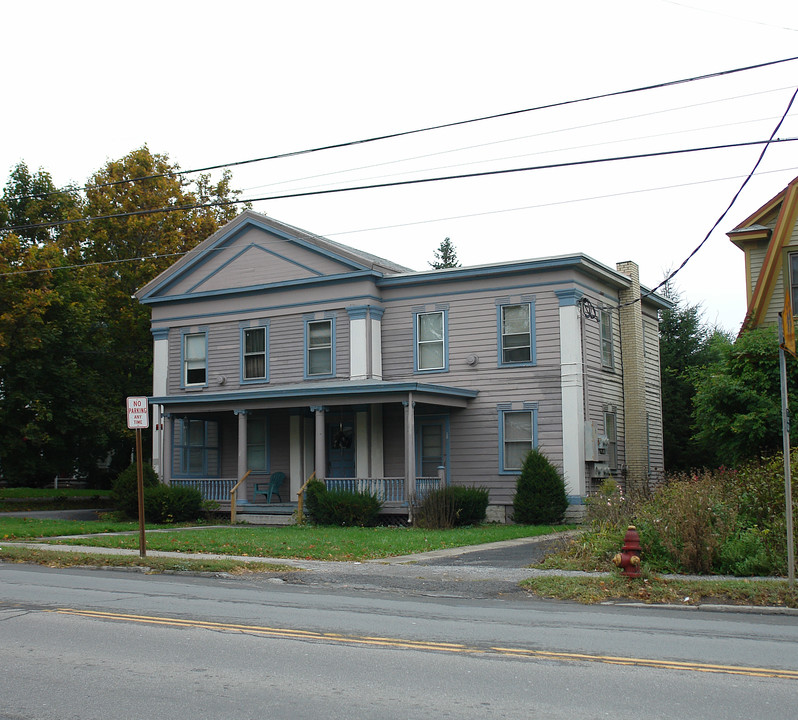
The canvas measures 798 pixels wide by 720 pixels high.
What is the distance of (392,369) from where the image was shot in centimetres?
2645

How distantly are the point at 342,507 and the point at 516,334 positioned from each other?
265 inches

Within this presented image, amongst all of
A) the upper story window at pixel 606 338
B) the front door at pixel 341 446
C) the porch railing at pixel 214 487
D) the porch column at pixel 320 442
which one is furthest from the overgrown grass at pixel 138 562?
the upper story window at pixel 606 338

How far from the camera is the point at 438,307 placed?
25844 mm

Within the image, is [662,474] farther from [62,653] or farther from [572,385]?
[62,653]

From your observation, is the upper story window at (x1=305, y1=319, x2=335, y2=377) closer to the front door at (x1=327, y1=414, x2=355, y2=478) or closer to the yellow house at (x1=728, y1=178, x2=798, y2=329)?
the front door at (x1=327, y1=414, x2=355, y2=478)

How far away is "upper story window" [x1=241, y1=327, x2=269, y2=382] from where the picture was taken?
28.0 m

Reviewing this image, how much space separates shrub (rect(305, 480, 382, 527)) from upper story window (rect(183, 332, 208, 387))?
7.59m

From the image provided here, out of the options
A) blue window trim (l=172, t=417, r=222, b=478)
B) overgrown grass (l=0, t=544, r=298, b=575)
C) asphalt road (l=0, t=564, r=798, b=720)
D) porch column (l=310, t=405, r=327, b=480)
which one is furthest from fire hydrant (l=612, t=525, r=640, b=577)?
blue window trim (l=172, t=417, r=222, b=478)

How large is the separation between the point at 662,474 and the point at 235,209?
22.8 meters

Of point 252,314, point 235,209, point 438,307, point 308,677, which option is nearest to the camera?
point 308,677

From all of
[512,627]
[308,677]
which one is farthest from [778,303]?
[308,677]

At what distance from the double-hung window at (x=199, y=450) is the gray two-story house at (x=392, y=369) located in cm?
5

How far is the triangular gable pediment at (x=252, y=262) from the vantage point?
26.7 metres

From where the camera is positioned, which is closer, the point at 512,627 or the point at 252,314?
→ the point at 512,627
